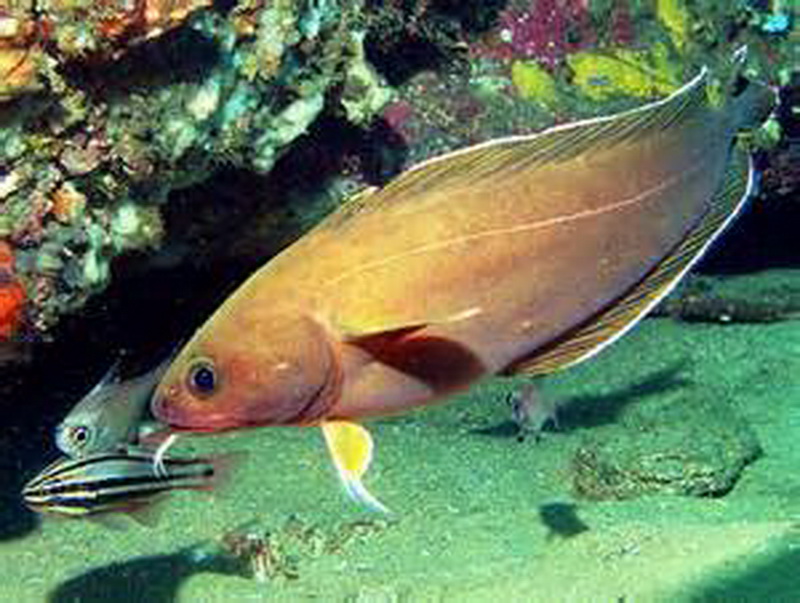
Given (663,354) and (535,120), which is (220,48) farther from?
(663,354)


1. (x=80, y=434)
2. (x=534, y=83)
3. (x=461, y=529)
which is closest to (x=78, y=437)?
(x=80, y=434)

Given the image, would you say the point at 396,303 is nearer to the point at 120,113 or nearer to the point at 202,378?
the point at 202,378

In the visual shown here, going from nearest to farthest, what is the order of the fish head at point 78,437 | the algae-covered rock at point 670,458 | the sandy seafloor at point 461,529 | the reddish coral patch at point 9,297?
the reddish coral patch at point 9,297, the sandy seafloor at point 461,529, the fish head at point 78,437, the algae-covered rock at point 670,458

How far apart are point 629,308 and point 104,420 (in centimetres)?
332

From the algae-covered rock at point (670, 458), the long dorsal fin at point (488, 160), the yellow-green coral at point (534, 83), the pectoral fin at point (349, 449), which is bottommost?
the algae-covered rock at point (670, 458)

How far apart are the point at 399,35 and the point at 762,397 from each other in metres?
3.57

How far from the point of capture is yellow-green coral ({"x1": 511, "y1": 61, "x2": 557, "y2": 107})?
661 cm

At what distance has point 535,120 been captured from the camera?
654 centimetres

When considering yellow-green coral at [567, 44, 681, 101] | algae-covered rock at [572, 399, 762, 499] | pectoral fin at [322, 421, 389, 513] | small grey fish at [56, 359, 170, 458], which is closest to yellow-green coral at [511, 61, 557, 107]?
yellow-green coral at [567, 44, 681, 101]

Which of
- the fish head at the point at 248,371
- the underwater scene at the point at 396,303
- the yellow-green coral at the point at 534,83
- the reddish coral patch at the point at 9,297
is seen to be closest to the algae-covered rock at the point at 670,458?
the underwater scene at the point at 396,303

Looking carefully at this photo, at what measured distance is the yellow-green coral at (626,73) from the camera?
21.9 feet

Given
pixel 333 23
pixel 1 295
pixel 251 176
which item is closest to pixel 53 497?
pixel 1 295

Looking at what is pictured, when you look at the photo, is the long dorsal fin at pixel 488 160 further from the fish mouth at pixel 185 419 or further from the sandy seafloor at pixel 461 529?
the sandy seafloor at pixel 461 529

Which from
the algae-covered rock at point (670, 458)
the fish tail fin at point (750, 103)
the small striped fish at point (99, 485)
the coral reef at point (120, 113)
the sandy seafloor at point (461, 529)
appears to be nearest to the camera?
the fish tail fin at point (750, 103)
